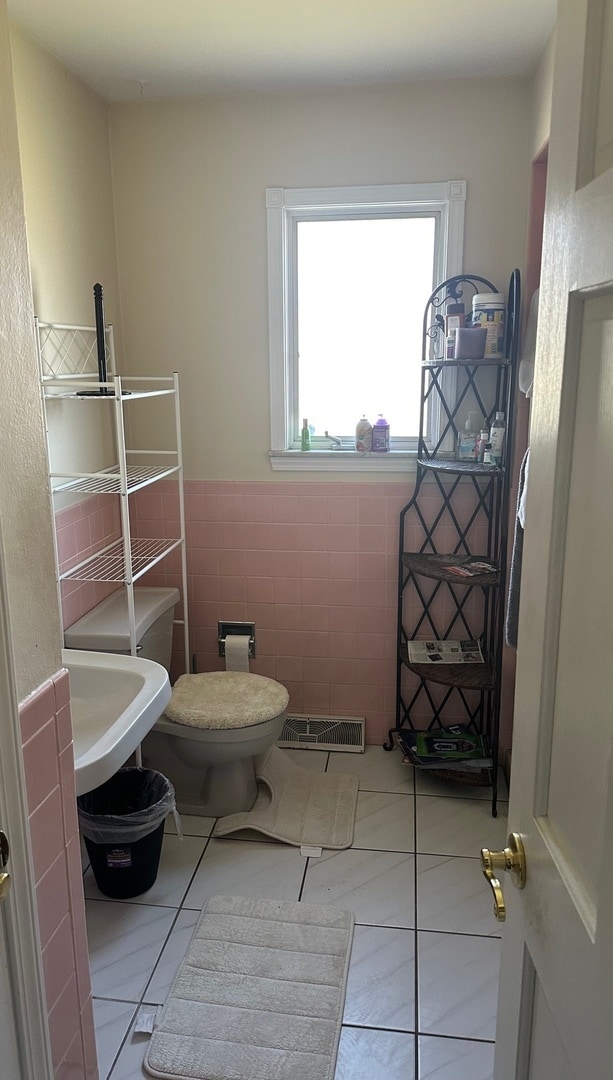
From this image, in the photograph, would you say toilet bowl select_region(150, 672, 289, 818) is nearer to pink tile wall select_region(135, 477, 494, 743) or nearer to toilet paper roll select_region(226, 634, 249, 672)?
toilet paper roll select_region(226, 634, 249, 672)

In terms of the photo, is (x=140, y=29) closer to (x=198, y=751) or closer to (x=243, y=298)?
(x=243, y=298)

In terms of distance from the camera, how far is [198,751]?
2.50 metres

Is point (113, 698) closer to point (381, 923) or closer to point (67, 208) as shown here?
point (381, 923)

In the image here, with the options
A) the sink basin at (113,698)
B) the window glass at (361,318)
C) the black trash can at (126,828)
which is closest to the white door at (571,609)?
the sink basin at (113,698)

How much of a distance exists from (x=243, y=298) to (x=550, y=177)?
212cm

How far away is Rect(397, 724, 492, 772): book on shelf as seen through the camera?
2746 mm

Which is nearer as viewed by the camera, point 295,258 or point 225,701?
point 225,701

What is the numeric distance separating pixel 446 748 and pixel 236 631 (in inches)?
36.8

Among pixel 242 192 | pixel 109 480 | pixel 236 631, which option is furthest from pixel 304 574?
pixel 242 192

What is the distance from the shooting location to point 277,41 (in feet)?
7.40

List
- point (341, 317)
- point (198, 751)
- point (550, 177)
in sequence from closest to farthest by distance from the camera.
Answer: point (550, 177), point (198, 751), point (341, 317)

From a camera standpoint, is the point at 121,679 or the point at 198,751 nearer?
the point at 121,679

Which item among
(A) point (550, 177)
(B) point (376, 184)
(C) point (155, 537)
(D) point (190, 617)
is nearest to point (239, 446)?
(C) point (155, 537)

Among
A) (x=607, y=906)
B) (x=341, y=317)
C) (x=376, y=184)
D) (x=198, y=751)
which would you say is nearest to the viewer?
(x=607, y=906)
